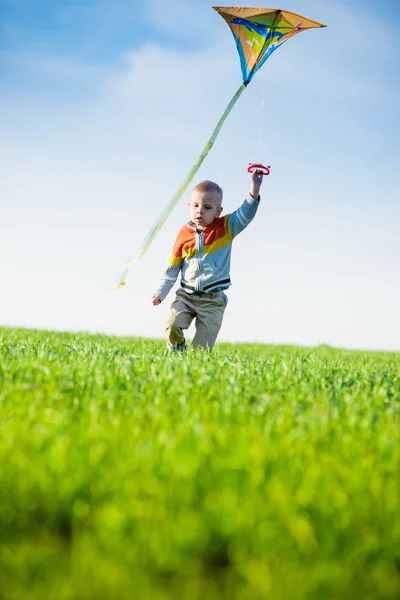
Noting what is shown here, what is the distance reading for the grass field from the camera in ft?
5.86

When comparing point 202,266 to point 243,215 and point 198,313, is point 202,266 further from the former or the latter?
point 243,215

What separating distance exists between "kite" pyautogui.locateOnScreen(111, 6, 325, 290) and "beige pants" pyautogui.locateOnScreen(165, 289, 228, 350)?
145 cm

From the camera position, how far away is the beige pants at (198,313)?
25.1 ft

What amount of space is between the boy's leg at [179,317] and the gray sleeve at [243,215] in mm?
1049

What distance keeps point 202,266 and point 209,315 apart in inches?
24.5

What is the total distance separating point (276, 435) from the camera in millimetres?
3062

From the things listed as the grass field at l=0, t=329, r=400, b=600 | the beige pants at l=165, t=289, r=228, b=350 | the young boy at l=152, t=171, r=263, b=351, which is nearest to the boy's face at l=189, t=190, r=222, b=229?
the young boy at l=152, t=171, r=263, b=351

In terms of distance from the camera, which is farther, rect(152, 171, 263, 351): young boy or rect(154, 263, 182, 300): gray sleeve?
rect(154, 263, 182, 300): gray sleeve

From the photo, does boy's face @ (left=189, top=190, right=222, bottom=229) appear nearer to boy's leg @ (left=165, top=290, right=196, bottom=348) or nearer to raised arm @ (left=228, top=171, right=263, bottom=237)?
raised arm @ (left=228, top=171, right=263, bottom=237)

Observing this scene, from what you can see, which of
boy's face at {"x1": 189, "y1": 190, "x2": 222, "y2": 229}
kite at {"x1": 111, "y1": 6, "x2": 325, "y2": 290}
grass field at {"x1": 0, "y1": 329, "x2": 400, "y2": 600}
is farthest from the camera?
boy's face at {"x1": 189, "y1": 190, "x2": 222, "y2": 229}

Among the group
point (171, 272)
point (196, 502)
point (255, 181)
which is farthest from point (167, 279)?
point (196, 502)

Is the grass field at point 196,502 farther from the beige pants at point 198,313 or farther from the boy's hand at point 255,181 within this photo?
the beige pants at point 198,313

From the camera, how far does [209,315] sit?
7672 mm

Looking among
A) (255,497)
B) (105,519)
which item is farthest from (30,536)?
(255,497)
